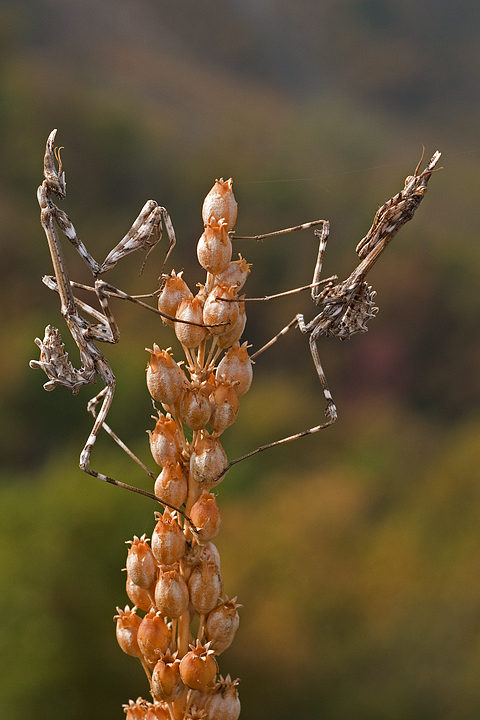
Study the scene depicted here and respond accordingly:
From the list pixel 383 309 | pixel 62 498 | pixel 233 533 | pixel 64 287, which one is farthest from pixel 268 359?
pixel 64 287

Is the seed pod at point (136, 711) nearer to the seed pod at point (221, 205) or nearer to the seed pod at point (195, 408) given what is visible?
the seed pod at point (195, 408)

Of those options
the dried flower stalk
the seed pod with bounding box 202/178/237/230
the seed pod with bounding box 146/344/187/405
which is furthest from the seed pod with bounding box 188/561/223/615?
the seed pod with bounding box 202/178/237/230

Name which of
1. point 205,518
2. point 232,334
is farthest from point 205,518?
point 232,334

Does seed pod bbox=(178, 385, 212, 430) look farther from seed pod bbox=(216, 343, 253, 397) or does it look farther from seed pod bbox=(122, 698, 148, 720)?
seed pod bbox=(122, 698, 148, 720)

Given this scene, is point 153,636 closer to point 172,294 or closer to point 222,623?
point 222,623

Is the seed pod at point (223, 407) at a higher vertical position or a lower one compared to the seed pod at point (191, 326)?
lower

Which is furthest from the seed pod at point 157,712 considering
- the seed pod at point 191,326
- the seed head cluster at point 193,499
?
the seed pod at point 191,326

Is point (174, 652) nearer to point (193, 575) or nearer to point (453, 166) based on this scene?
point (193, 575)
